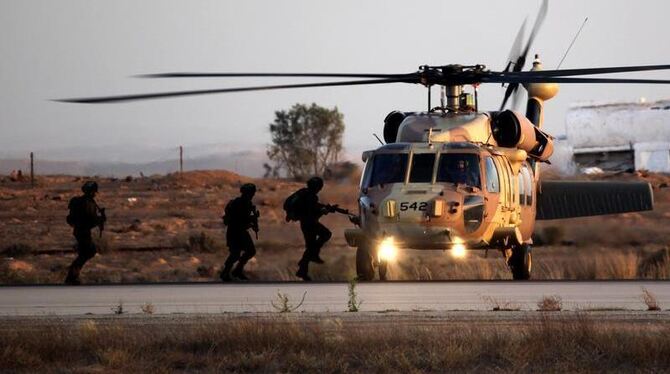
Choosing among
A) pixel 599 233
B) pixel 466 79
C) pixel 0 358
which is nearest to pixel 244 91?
pixel 466 79

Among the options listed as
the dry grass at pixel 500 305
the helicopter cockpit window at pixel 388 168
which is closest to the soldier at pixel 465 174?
the helicopter cockpit window at pixel 388 168

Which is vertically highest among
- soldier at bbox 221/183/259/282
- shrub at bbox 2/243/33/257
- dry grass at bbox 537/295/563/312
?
soldier at bbox 221/183/259/282

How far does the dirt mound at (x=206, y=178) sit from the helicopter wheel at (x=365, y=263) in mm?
59544

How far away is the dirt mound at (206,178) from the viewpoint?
8900 centimetres

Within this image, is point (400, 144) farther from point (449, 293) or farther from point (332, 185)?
point (332, 185)

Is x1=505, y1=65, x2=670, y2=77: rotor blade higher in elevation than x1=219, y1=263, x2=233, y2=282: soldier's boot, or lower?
higher

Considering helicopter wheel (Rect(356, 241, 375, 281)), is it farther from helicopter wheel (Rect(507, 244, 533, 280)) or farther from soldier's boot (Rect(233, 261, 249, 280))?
helicopter wheel (Rect(507, 244, 533, 280))

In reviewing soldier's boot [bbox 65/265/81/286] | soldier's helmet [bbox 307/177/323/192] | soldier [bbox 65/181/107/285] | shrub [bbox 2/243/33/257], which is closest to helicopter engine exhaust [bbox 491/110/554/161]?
soldier's helmet [bbox 307/177/323/192]

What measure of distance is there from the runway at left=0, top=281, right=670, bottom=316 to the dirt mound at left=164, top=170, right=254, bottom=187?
6180 centimetres

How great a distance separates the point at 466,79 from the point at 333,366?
46.3 ft

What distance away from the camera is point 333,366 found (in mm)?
14484

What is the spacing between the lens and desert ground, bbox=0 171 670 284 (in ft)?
106

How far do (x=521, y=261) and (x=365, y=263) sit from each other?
9.94ft

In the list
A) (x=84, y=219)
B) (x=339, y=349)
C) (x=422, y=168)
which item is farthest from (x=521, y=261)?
(x=339, y=349)
